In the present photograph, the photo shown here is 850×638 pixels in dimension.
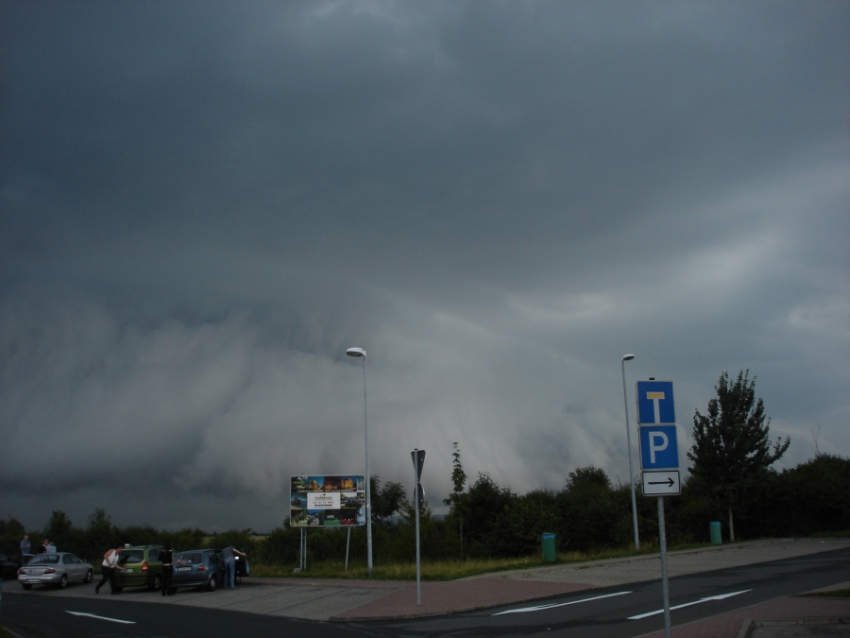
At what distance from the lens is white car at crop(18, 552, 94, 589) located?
3050 cm

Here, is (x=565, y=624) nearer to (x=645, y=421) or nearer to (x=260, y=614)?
(x=645, y=421)

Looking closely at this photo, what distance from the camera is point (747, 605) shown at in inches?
589

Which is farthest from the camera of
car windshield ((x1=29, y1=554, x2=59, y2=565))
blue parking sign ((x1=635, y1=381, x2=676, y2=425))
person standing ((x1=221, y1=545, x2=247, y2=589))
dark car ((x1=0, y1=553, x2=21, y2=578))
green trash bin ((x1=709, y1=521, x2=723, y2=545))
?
dark car ((x1=0, y1=553, x2=21, y2=578))

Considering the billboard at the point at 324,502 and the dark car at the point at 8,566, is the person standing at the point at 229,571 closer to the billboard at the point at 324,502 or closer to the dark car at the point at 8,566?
the billboard at the point at 324,502

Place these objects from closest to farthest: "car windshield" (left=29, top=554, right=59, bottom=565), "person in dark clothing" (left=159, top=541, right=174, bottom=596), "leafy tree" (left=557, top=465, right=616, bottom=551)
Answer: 1. "person in dark clothing" (left=159, top=541, right=174, bottom=596)
2. "car windshield" (left=29, top=554, right=59, bottom=565)
3. "leafy tree" (left=557, top=465, right=616, bottom=551)

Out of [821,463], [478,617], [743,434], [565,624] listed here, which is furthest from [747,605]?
[821,463]

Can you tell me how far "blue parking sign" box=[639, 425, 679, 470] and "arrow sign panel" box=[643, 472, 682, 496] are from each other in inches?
3.1

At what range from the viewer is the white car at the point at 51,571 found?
30500 mm

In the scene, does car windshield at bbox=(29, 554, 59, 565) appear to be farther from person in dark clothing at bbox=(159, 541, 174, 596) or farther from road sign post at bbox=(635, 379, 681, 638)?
road sign post at bbox=(635, 379, 681, 638)

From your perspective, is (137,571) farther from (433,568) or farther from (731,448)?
(731,448)

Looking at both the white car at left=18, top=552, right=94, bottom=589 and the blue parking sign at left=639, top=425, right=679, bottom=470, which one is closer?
the blue parking sign at left=639, top=425, right=679, bottom=470

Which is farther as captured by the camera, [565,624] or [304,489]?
[304,489]

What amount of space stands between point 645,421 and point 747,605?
8862 millimetres

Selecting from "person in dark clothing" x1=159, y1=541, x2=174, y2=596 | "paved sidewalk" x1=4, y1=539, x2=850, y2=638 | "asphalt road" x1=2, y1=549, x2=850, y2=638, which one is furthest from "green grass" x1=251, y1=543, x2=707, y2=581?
"asphalt road" x1=2, y1=549, x2=850, y2=638
